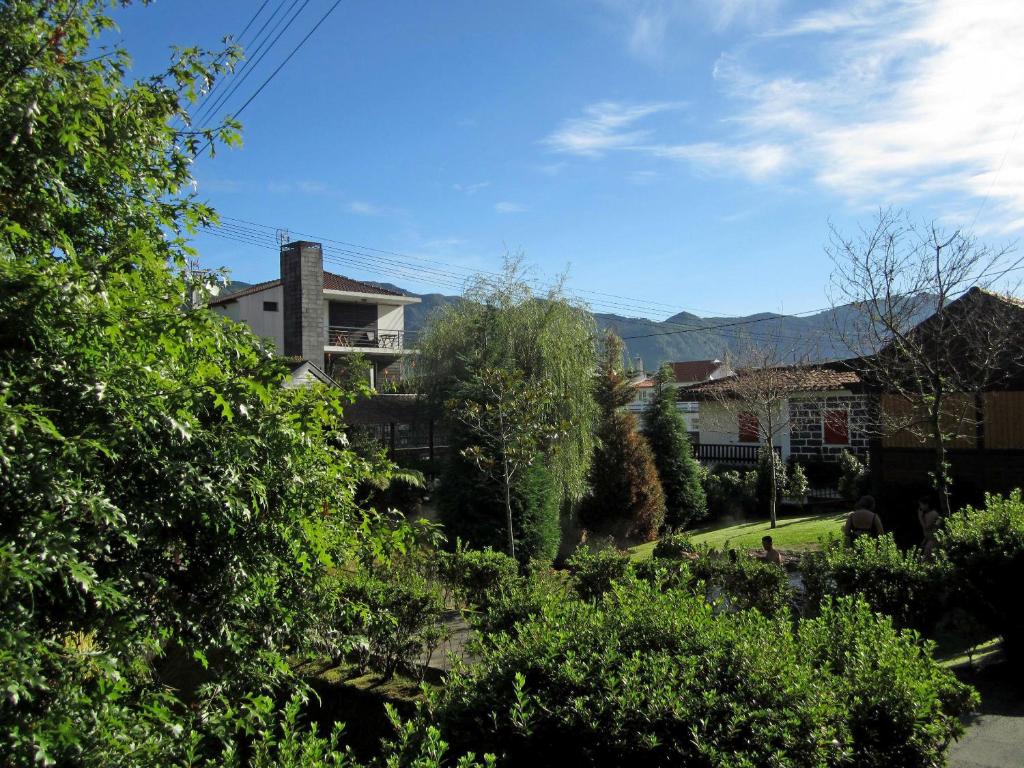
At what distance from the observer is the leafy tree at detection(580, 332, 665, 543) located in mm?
19969

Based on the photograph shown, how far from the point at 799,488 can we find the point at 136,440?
75.9 ft

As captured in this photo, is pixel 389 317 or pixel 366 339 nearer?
pixel 366 339

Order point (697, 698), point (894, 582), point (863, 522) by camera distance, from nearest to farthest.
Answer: point (697, 698), point (894, 582), point (863, 522)

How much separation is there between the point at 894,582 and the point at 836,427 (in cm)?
2002

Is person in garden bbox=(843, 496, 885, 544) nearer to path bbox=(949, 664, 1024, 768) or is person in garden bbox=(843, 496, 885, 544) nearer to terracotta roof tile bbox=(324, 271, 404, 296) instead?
path bbox=(949, 664, 1024, 768)

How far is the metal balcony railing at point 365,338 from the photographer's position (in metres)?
39.6

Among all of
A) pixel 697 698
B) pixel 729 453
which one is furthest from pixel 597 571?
pixel 729 453

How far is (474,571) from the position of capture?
32.2 ft

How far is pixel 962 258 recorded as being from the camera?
37.8 feet

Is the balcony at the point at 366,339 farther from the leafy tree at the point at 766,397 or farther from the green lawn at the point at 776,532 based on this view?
the green lawn at the point at 776,532

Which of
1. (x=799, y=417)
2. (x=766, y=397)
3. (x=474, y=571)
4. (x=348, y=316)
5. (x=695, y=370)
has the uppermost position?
(x=348, y=316)

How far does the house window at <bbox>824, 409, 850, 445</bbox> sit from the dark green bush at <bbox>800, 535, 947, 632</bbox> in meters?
18.3

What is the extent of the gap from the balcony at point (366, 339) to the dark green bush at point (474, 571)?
1158 inches

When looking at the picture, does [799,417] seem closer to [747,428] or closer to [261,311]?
[747,428]
